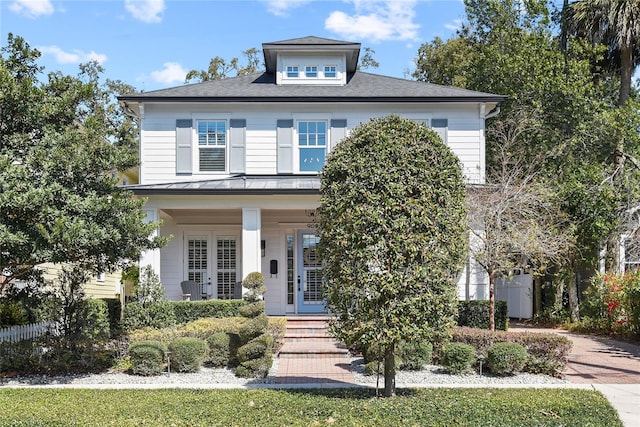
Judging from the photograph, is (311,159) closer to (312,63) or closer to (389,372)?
(312,63)

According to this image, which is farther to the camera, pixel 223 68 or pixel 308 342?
pixel 223 68

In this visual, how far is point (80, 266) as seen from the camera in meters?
11.3

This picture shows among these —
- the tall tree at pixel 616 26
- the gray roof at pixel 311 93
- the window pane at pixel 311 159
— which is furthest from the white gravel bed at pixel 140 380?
the tall tree at pixel 616 26

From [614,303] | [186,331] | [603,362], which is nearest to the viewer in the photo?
[603,362]

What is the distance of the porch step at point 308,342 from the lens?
12.6 metres

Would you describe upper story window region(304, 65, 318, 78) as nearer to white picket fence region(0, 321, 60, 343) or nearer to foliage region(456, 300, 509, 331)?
foliage region(456, 300, 509, 331)

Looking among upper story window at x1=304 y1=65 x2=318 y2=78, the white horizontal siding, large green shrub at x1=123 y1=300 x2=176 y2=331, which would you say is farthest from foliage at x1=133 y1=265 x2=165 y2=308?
upper story window at x1=304 y1=65 x2=318 y2=78

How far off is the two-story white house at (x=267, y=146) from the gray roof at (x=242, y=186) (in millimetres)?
61

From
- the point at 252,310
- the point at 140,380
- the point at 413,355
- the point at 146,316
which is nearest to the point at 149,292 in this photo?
the point at 146,316

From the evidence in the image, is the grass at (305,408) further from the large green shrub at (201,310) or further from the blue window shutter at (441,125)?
the blue window shutter at (441,125)

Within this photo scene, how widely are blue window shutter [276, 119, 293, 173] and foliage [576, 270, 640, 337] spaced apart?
8999 mm

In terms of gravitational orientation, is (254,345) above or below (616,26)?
below

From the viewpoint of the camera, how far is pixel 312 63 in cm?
1897

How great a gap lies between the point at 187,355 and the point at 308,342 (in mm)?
3424
